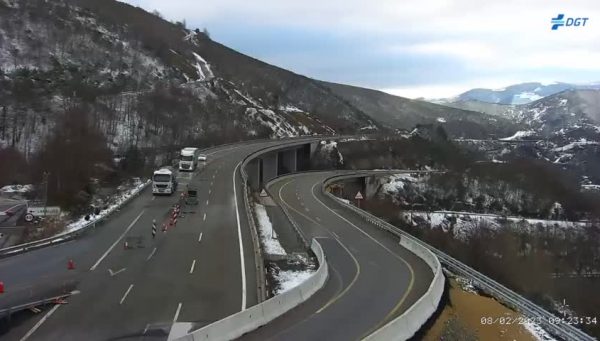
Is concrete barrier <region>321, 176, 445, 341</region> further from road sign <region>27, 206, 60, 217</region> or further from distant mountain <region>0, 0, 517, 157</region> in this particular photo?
distant mountain <region>0, 0, 517, 157</region>

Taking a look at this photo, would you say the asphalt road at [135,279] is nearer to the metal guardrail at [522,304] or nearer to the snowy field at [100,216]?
the snowy field at [100,216]

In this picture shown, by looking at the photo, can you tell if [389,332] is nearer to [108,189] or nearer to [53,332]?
[53,332]

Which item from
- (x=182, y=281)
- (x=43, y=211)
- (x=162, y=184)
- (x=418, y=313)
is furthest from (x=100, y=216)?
(x=418, y=313)

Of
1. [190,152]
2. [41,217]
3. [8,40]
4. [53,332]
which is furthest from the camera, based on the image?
[8,40]

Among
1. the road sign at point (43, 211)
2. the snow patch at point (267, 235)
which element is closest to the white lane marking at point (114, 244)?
the road sign at point (43, 211)

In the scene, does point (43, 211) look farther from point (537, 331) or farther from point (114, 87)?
point (114, 87)

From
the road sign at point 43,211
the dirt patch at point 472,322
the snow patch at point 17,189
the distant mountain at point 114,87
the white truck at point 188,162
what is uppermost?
the distant mountain at point 114,87

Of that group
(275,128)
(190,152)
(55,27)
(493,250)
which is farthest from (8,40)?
(493,250)
